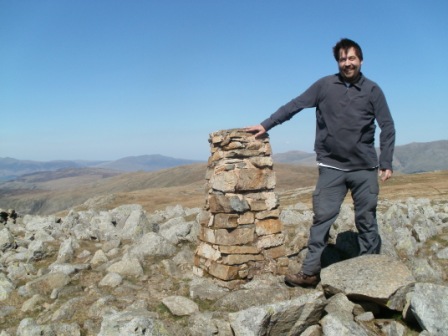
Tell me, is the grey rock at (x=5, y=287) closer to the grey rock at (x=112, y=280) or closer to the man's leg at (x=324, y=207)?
the grey rock at (x=112, y=280)

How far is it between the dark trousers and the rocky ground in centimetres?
47

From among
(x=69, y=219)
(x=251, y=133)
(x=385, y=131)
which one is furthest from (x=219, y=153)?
(x=69, y=219)

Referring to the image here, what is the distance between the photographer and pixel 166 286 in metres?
8.57

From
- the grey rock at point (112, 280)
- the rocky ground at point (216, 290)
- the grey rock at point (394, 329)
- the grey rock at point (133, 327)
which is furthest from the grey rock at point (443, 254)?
the grey rock at point (112, 280)

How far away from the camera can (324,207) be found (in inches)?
288

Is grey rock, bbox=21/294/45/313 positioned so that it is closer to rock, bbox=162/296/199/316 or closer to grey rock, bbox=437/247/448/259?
rock, bbox=162/296/199/316

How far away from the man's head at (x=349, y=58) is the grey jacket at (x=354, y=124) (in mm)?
189

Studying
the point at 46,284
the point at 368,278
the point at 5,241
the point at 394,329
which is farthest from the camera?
the point at 5,241

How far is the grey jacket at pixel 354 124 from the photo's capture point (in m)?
6.94

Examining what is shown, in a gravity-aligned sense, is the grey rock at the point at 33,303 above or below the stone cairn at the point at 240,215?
below

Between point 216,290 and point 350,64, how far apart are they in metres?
5.39

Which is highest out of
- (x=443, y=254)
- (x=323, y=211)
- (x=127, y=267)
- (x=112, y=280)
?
(x=323, y=211)

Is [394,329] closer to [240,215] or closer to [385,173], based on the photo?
[385,173]

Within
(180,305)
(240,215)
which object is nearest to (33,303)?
(180,305)
